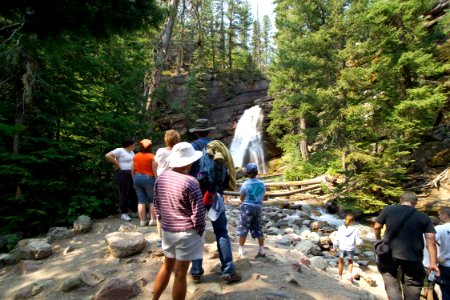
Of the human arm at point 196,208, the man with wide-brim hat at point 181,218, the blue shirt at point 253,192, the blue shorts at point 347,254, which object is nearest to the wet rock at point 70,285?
the man with wide-brim hat at point 181,218

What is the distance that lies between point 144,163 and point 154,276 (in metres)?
2.34

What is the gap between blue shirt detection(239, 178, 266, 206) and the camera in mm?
4555

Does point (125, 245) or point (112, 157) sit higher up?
point (112, 157)

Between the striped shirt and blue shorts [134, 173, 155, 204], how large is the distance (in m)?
2.94

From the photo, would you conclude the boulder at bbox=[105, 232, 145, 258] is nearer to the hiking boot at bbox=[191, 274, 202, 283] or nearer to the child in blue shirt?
the hiking boot at bbox=[191, 274, 202, 283]

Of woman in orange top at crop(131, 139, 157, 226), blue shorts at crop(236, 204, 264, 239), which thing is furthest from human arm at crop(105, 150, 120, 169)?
blue shorts at crop(236, 204, 264, 239)

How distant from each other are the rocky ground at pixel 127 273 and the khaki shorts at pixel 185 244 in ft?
2.37

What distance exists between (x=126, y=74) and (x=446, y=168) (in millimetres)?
13284

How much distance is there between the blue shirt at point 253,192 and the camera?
Answer: 4555 mm

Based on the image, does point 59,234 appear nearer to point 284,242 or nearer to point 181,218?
point 181,218

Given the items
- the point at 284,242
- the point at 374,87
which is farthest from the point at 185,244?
the point at 374,87

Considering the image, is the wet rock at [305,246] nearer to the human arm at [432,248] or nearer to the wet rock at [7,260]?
the human arm at [432,248]

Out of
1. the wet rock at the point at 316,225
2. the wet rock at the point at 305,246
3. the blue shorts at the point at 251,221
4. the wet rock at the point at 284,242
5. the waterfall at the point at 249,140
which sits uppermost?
the waterfall at the point at 249,140

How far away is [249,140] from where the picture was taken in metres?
26.6
